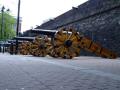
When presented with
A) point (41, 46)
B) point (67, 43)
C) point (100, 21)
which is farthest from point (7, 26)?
point (67, 43)

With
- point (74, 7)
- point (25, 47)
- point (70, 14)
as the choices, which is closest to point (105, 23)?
point (74, 7)

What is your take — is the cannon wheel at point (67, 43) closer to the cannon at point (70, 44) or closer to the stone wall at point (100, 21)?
the cannon at point (70, 44)

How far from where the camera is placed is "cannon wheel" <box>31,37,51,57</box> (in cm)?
2935

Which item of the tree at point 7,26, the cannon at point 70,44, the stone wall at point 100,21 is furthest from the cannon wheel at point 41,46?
the tree at point 7,26

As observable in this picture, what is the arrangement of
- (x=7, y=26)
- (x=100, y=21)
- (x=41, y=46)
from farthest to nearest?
(x=7, y=26) < (x=41, y=46) < (x=100, y=21)

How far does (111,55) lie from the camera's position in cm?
2412

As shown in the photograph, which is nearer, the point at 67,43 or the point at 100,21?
the point at 67,43

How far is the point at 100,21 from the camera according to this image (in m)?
29.2

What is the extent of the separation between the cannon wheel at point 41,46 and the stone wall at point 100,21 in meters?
3.77

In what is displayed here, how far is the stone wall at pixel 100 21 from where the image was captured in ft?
84.5

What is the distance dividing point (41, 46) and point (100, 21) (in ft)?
16.0

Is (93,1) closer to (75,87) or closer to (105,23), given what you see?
(105,23)

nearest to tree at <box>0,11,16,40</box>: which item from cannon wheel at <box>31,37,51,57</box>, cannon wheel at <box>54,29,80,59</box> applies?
cannon wheel at <box>31,37,51,57</box>

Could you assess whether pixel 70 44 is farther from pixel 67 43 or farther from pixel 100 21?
pixel 100 21
